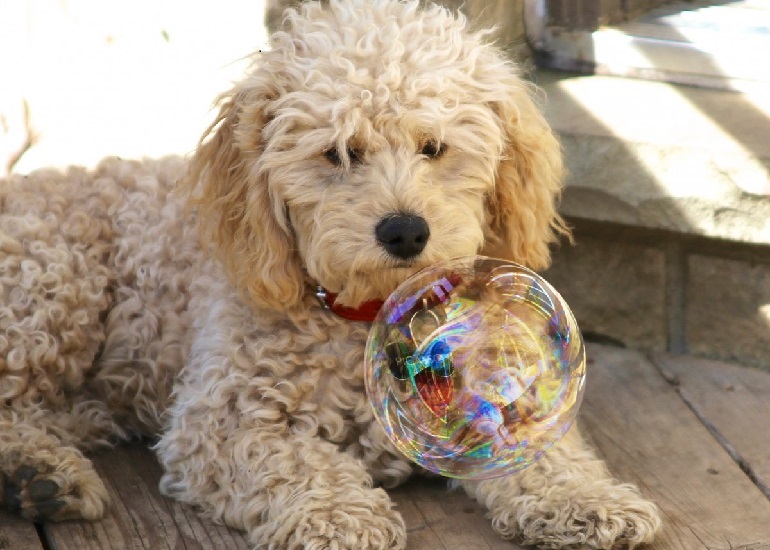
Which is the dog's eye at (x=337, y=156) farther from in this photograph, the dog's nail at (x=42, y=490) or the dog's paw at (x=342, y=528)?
the dog's nail at (x=42, y=490)

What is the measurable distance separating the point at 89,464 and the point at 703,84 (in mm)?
2464

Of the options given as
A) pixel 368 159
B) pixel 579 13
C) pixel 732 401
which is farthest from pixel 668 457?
pixel 579 13

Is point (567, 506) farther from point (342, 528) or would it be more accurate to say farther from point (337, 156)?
point (337, 156)

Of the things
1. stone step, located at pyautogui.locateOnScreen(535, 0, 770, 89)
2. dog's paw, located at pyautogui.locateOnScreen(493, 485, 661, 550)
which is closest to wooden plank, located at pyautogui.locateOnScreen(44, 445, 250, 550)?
dog's paw, located at pyautogui.locateOnScreen(493, 485, 661, 550)

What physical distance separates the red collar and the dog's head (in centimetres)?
7

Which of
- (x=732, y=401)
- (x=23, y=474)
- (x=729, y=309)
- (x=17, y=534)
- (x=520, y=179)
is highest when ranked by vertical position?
(x=520, y=179)

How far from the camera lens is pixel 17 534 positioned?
2.96 meters

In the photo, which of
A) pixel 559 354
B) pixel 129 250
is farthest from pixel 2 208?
pixel 559 354

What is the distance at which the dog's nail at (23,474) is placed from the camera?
296 centimetres

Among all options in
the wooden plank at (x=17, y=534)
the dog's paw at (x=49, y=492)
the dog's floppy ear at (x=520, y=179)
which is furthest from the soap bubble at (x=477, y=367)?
the wooden plank at (x=17, y=534)

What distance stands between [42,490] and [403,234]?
1.16 m

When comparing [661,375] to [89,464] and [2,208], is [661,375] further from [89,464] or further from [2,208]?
[2,208]

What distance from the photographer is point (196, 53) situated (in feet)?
14.9

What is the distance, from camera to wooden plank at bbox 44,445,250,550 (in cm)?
294
